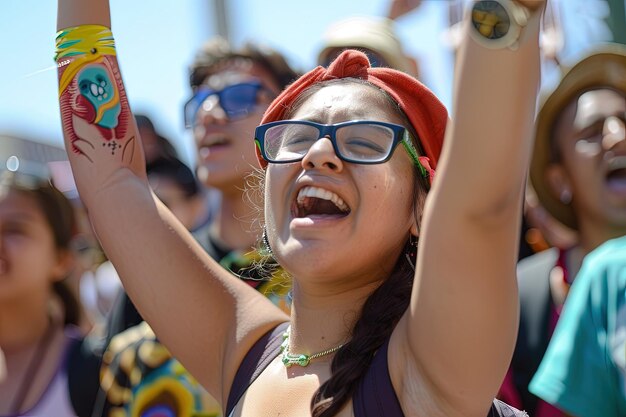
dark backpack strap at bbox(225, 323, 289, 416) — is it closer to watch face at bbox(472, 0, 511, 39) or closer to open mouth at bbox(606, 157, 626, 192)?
watch face at bbox(472, 0, 511, 39)

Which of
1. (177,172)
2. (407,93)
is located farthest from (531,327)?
(177,172)

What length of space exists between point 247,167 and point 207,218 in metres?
1.62

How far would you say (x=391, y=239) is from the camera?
68.8 inches

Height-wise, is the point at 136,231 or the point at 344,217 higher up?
the point at 344,217

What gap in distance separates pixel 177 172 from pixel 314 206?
309 cm

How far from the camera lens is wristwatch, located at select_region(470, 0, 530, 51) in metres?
1.25

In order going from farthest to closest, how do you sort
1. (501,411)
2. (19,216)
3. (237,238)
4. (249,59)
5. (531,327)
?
(249,59) < (237,238) < (19,216) < (531,327) < (501,411)

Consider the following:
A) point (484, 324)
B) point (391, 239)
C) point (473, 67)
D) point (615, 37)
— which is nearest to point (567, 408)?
point (391, 239)

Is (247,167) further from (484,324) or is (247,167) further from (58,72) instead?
(484,324)

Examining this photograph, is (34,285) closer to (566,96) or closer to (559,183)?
(559,183)

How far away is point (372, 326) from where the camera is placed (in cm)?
170

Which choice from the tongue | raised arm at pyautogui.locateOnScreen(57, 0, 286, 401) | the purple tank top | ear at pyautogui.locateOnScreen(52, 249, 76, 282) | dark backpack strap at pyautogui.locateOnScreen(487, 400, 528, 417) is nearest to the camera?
the purple tank top

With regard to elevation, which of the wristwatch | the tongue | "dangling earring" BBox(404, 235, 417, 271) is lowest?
"dangling earring" BBox(404, 235, 417, 271)

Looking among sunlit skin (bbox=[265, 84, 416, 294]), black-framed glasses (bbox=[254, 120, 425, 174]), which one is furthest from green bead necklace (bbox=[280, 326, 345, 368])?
black-framed glasses (bbox=[254, 120, 425, 174])
